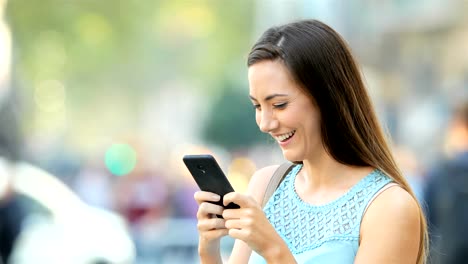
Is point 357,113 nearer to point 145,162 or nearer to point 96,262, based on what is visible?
point 96,262

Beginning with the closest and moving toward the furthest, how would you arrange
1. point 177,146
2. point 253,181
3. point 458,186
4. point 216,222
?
point 216,222 < point 253,181 < point 458,186 < point 177,146

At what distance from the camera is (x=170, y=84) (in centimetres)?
1014

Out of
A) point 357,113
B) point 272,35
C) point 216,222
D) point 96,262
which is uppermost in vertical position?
point 272,35

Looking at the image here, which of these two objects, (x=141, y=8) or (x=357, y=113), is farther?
(x=141, y=8)

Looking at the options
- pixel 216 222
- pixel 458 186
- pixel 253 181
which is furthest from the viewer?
pixel 458 186

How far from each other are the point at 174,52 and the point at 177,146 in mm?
1054

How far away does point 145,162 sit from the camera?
→ 9.12m

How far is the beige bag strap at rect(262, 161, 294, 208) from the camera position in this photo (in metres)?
2.31

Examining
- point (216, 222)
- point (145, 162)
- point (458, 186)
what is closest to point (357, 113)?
point (216, 222)

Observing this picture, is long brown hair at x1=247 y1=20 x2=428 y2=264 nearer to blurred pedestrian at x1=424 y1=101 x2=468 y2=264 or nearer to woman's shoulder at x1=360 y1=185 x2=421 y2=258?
woman's shoulder at x1=360 y1=185 x2=421 y2=258

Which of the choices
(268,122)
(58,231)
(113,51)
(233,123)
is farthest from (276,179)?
(113,51)

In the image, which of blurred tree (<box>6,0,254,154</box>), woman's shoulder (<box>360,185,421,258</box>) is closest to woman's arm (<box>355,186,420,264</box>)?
woman's shoulder (<box>360,185,421,258</box>)

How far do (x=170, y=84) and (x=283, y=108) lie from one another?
8124 mm

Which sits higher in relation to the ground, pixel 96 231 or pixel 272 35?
pixel 272 35
